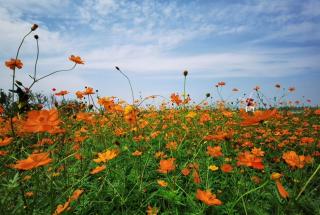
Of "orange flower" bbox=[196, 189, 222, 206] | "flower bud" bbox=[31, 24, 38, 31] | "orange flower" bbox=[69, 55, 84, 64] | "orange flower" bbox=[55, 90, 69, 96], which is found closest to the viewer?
"orange flower" bbox=[196, 189, 222, 206]

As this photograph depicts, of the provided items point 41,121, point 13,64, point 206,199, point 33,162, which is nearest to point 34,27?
point 13,64

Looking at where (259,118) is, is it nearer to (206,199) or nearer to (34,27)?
(206,199)

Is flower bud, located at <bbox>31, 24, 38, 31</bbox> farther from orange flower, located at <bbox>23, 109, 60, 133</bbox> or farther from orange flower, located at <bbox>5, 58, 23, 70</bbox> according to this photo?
orange flower, located at <bbox>23, 109, 60, 133</bbox>

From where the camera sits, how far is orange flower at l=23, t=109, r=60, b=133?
46.5 inches

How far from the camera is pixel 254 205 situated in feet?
6.58

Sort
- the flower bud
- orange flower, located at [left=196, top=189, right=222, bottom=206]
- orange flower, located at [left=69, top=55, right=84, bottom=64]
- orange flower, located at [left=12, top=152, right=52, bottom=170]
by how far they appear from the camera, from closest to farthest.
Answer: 1. orange flower, located at [left=12, top=152, right=52, bottom=170]
2. orange flower, located at [left=196, top=189, right=222, bottom=206]
3. the flower bud
4. orange flower, located at [left=69, top=55, right=84, bottom=64]

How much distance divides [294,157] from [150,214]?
96 centimetres

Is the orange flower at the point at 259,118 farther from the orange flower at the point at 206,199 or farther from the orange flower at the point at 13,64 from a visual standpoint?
the orange flower at the point at 13,64

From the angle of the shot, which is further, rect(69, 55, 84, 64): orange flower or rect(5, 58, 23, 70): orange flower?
rect(69, 55, 84, 64): orange flower

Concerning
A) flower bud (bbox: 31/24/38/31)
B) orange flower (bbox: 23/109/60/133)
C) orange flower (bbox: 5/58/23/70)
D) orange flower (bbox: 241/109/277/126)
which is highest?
flower bud (bbox: 31/24/38/31)

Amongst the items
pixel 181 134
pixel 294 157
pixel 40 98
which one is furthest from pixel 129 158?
pixel 40 98

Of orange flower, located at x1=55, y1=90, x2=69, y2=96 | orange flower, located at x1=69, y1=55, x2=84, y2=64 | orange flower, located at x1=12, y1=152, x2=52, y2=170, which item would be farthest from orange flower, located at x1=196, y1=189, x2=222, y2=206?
orange flower, located at x1=55, y1=90, x2=69, y2=96

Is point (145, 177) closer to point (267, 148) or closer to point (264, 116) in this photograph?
point (264, 116)

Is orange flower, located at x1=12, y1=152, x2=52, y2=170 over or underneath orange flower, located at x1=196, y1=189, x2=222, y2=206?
over
